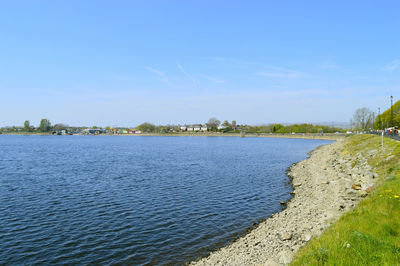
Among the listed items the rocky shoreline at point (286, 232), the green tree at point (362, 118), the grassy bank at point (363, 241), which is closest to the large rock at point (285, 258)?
the rocky shoreline at point (286, 232)

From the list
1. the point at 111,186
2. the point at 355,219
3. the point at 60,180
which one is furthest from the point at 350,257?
the point at 60,180

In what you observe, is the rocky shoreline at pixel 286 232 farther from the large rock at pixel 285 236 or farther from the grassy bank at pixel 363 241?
the grassy bank at pixel 363 241

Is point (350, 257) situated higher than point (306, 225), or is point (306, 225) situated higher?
point (350, 257)

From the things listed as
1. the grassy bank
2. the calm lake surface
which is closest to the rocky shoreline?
the calm lake surface

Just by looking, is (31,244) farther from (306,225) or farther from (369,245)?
(369,245)

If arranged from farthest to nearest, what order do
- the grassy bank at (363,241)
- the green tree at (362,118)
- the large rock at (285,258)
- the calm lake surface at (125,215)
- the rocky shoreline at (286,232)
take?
the green tree at (362,118), the calm lake surface at (125,215), the rocky shoreline at (286,232), the large rock at (285,258), the grassy bank at (363,241)

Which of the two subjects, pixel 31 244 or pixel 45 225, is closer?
pixel 31 244

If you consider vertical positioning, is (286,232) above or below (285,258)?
below

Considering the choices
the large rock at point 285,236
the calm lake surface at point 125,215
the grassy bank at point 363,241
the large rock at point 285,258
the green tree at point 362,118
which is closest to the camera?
the grassy bank at point 363,241

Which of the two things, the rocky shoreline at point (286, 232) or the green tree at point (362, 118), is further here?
the green tree at point (362, 118)

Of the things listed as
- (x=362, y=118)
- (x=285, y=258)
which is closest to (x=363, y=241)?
(x=285, y=258)

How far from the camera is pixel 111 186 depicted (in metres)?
33.6

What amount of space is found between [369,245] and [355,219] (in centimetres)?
374

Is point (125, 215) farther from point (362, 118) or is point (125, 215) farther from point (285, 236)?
point (362, 118)
